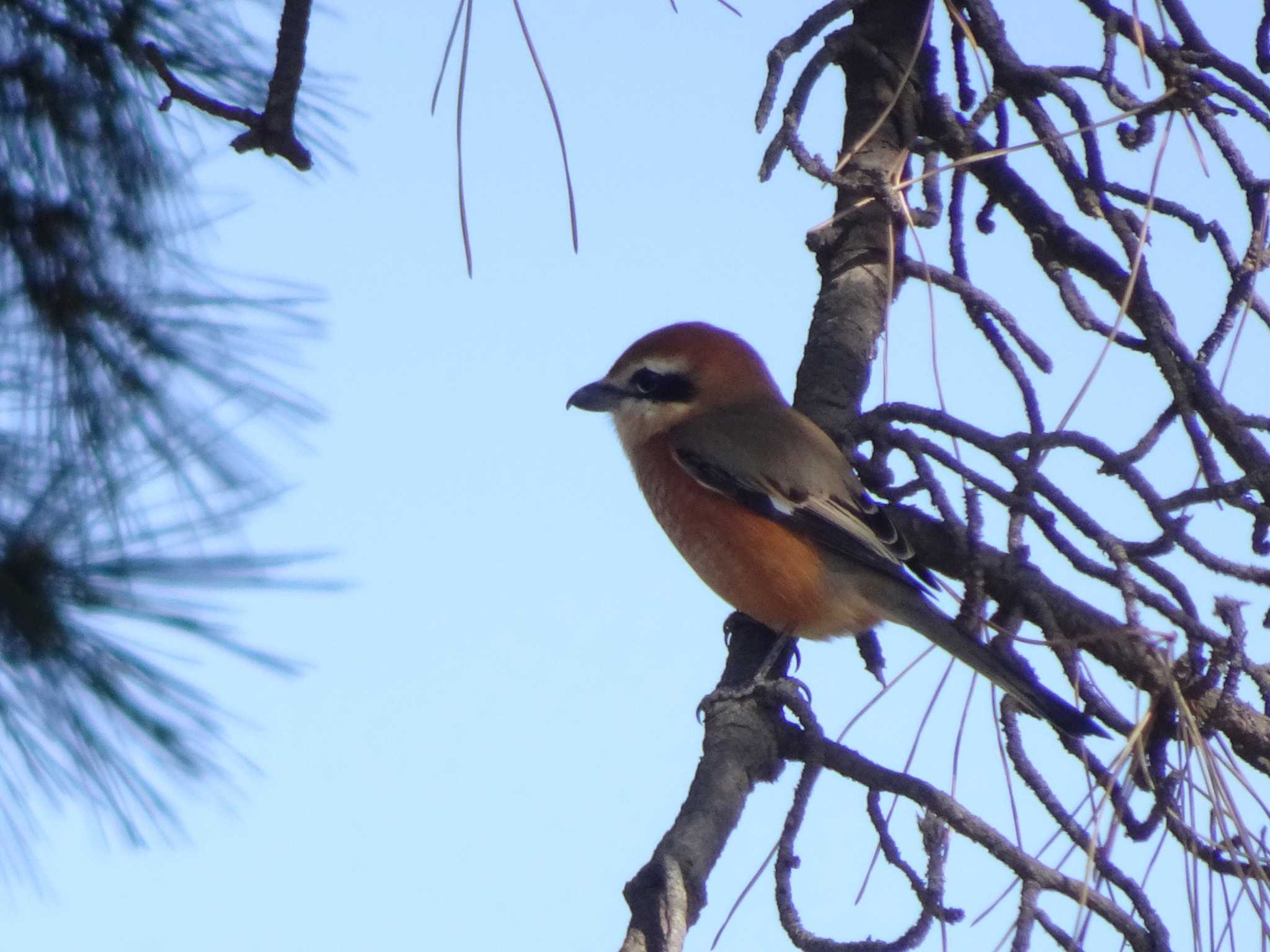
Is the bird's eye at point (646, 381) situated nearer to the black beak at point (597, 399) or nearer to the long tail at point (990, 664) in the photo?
the black beak at point (597, 399)

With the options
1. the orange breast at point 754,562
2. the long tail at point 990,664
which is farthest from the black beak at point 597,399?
the long tail at point 990,664

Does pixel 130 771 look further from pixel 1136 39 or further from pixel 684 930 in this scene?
pixel 1136 39

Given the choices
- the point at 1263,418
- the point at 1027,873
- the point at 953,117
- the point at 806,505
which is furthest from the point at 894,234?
the point at 1027,873

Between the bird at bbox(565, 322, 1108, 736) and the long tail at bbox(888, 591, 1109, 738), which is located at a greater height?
the bird at bbox(565, 322, 1108, 736)

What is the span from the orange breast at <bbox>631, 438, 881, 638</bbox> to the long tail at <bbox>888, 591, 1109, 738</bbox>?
0.57ft

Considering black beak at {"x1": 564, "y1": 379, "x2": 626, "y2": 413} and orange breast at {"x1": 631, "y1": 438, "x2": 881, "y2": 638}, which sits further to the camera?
black beak at {"x1": 564, "y1": 379, "x2": 626, "y2": 413}

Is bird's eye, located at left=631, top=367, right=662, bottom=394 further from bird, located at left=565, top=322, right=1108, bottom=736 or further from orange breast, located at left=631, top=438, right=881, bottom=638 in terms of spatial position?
orange breast, located at left=631, top=438, right=881, bottom=638

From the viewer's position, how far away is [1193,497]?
249cm

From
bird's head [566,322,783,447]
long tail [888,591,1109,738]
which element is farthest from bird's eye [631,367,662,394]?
long tail [888,591,1109,738]

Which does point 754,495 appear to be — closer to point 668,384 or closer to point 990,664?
point 668,384

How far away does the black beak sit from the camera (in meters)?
4.82

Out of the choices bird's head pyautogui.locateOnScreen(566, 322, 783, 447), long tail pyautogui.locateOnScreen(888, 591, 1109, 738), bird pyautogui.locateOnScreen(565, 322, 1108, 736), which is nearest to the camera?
long tail pyautogui.locateOnScreen(888, 591, 1109, 738)

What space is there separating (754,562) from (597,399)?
99cm

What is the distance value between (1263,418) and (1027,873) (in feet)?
3.05
